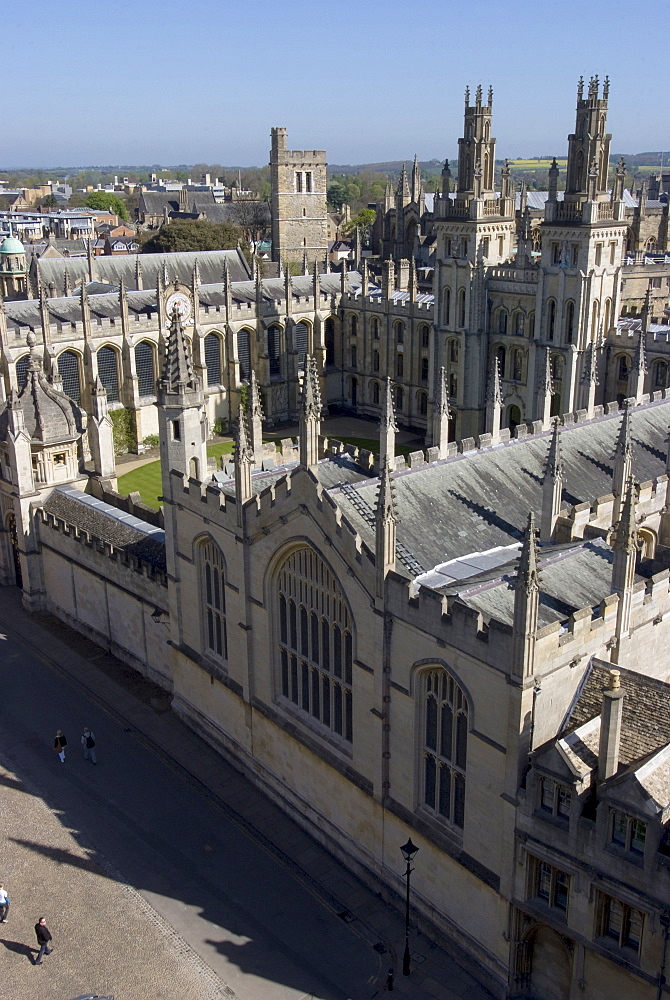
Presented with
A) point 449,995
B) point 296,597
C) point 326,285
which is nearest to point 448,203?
point 326,285

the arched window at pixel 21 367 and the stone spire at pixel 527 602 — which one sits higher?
the stone spire at pixel 527 602

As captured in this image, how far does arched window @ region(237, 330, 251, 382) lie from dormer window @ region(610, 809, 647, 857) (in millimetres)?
50406

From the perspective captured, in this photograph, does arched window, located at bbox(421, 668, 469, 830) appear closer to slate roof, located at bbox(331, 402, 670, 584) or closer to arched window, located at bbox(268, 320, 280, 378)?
slate roof, located at bbox(331, 402, 670, 584)

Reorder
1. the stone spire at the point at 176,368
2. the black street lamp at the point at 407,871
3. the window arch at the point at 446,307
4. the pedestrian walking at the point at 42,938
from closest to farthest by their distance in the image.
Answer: the black street lamp at the point at 407,871
the pedestrian walking at the point at 42,938
the stone spire at the point at 176,368
the window arch at the point at 446,307

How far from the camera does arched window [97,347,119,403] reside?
5812 cm

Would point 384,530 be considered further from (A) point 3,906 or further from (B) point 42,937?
(A) point 3,906

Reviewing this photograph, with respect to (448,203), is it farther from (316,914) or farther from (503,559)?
(316,914)

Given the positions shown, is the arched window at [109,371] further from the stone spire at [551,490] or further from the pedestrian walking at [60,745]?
the stone spire at [551,490]

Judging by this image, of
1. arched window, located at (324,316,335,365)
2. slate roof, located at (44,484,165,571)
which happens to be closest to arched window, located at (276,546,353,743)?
slate roof, located at (44,484,165,571)

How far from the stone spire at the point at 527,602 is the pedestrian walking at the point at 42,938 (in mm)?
12269

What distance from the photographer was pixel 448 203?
5684 centimetres

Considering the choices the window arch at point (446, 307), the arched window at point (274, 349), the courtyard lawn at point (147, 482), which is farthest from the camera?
the arched window at point (274, 349)

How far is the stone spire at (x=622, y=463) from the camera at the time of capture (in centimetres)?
2406

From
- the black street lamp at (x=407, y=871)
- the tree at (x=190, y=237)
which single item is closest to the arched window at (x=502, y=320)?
the black street lamp at (x=407, y=871)
